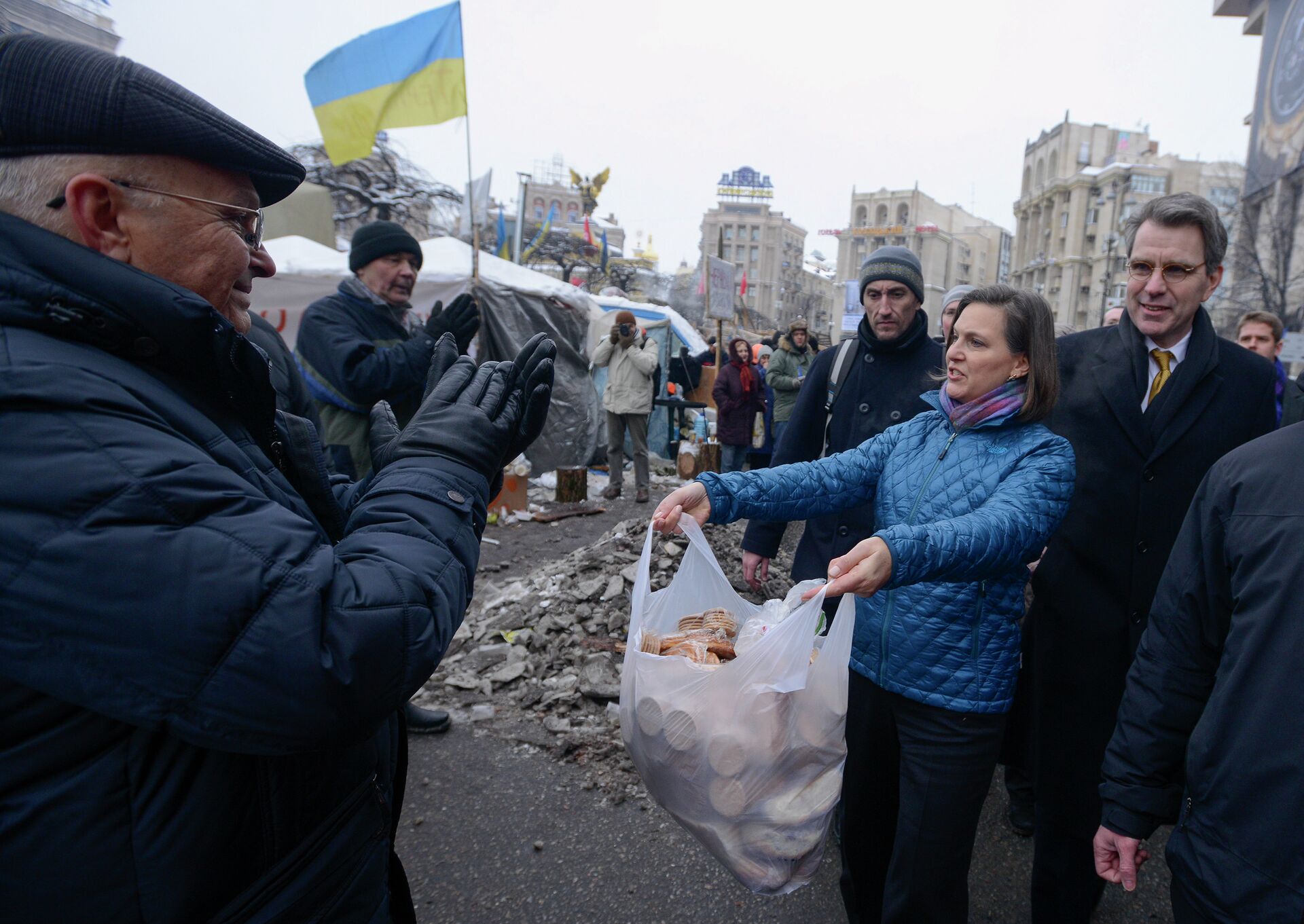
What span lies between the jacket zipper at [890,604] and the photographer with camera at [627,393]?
6.98 m

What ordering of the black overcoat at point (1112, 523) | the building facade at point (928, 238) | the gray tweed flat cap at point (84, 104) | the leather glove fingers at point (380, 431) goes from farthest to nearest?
the building facade at point (928, 238), the black overcoat at point (1112, 523), the leather glove fingers at point (380, 431), the gray tweed flat cap at point (84, 104)

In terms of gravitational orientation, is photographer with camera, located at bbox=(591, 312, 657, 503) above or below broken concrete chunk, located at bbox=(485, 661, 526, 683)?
above

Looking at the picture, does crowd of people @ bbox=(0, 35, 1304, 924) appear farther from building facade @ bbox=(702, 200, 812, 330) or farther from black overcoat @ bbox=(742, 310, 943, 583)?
building facade @ bbox=(702, 200, 812, 330)

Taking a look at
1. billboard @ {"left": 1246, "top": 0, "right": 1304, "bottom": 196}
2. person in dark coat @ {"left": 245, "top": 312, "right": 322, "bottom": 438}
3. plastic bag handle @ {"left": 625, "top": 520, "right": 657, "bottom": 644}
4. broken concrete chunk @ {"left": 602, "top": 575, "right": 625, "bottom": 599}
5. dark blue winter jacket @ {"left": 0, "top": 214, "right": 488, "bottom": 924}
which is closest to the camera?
dark blue winter jacket @ {"left": 0, "top": 214, "right": 488, "bottom": 924}

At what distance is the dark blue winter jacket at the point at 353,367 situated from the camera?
3438mm

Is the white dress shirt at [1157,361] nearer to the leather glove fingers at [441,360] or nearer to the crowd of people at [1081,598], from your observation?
the crowd of people at [1081,598]

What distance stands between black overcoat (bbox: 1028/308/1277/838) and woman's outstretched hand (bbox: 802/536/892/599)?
1.07 meters

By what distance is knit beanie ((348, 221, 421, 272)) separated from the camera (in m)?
3.57

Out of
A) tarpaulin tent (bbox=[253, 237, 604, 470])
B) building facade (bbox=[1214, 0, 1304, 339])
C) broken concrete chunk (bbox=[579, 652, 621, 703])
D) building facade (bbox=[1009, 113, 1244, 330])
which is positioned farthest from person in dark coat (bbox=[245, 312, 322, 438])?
building facade (bbox=[1009, 113, 1244, 330])

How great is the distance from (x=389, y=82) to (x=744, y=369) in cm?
487

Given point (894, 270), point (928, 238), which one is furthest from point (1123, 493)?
point (928, 238)

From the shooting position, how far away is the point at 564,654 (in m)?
4.24

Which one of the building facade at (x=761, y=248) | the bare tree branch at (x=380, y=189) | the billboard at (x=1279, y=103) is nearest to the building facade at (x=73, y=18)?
the bare tree branch at (x=380, y=189)

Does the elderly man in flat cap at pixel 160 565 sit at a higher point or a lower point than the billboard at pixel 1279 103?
lower
